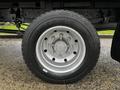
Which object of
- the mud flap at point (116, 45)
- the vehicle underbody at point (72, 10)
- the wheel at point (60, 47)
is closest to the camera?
the wheel at point (60, 47)

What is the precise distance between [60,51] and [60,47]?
0.05 metres

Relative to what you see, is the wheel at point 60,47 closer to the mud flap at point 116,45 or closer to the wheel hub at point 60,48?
the wheel hub at point 60,48

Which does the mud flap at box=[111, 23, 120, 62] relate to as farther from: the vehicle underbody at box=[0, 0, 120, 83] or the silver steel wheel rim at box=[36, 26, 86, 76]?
the silver steel wheel rim at box=[36, 26, 86, 76]

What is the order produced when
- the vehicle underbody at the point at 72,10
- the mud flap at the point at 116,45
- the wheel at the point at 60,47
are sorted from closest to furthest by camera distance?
the wheel at the point at 60,47 → the mud flap at the point at 116,45 → the vehicle underbody at the point at 72,10

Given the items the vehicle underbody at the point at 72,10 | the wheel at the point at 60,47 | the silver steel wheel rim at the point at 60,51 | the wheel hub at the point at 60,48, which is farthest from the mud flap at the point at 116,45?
the wheel hub at the point at 60,48

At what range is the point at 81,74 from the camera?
3.27 m

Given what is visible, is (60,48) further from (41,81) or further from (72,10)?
(72,10)

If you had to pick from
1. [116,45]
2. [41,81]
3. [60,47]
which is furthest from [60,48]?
[116,45]

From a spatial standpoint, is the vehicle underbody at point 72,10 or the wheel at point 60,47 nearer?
the wheel at point 60,47

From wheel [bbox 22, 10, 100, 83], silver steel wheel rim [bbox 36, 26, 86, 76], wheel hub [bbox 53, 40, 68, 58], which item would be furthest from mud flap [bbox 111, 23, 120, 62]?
wheel hub [bbox 53, 40, 68, 58]

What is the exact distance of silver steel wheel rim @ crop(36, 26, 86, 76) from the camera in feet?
10.8

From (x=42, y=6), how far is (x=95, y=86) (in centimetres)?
128

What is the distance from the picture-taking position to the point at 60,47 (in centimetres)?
340

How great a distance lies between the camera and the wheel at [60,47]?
3.21 metres
